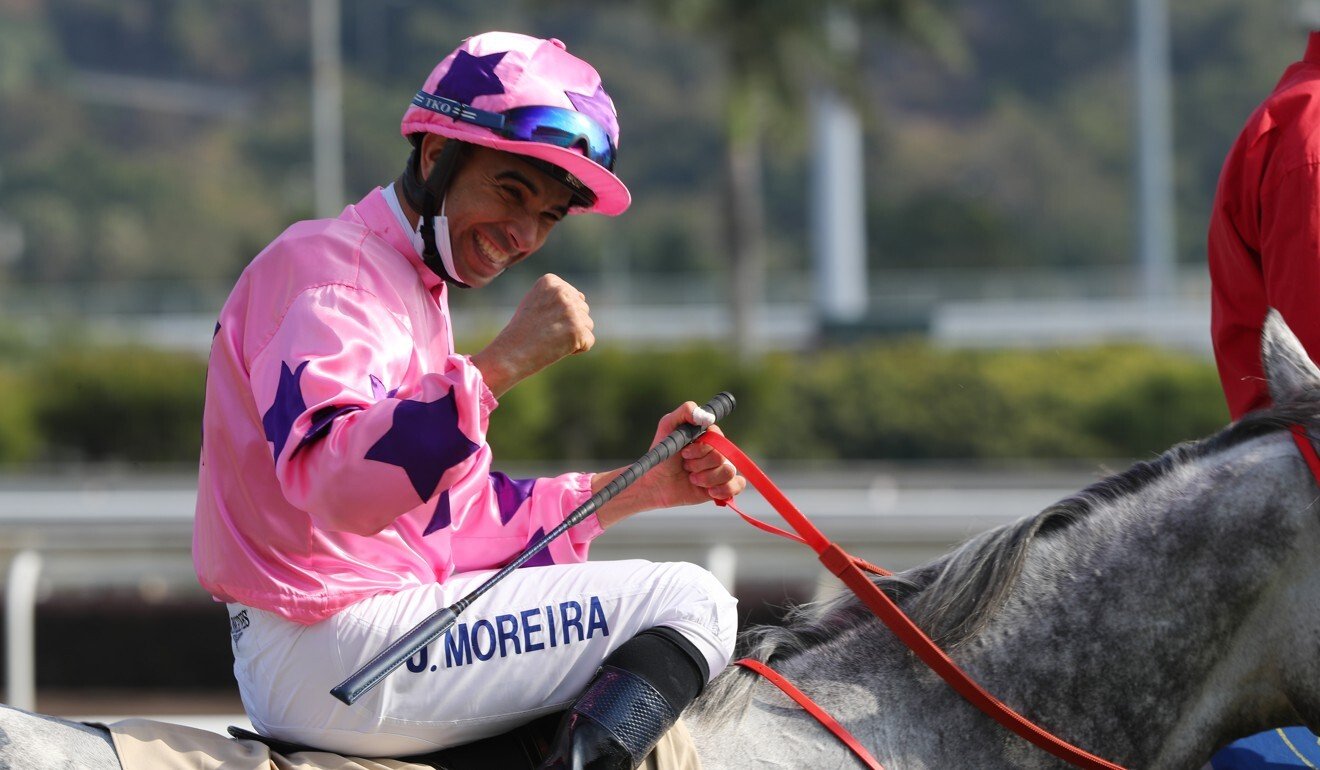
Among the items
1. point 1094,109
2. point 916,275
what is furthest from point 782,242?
point 1094,109

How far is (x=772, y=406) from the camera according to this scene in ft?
53.1

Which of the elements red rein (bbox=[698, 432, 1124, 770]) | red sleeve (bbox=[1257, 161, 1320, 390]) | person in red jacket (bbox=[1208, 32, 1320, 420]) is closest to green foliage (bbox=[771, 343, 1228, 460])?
person in red jacket (bbox=[1208, 32, 1320, 420])

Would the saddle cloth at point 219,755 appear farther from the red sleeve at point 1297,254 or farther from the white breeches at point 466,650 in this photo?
the red sleeve at point 1297,254

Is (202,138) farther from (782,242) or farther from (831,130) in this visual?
(831,130)

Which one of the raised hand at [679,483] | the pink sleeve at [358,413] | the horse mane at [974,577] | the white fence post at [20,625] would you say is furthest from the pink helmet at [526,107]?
the white fence post at [20,625]

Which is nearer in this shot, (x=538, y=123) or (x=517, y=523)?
(x=538, y=123)

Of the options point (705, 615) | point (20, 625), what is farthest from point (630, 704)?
point (20, 625)

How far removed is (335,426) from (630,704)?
503 millimetres

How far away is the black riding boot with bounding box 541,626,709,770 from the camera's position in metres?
1.80

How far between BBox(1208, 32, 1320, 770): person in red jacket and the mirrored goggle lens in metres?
1.04

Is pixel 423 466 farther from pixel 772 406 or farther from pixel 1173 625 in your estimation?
pixel 772 406

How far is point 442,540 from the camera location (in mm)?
2051

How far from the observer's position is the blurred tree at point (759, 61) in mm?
20641

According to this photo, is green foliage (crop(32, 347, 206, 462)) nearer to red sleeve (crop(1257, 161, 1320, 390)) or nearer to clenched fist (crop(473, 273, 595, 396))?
clenched fist (crop(473, 273, 595, 396))
